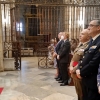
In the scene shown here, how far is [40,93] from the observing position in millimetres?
4312

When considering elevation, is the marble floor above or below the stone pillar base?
below

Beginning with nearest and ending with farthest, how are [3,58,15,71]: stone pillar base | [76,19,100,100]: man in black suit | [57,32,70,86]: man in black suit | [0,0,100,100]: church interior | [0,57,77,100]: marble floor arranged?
1. [76,19,100,100]: man in black suit
2. [0,57,77,100]: marble floor
3. [0,0,100,100]: church interior
4. [57,32,70,86]: man in black suit
5. [3,58,15,71]: stone pillar base

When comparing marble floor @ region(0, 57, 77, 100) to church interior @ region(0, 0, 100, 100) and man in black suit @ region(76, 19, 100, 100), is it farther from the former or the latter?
man in black suit @ region(76, 19, 100, 100)

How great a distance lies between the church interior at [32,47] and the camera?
4.39m

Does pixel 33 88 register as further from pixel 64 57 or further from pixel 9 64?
pixel 9 64

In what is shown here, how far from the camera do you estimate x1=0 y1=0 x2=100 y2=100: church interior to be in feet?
14.4

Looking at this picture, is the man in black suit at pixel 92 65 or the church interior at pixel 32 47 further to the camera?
the church interior at pixel 32 47

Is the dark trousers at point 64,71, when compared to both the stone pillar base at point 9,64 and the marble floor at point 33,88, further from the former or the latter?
the stone pillar base at point 9,64

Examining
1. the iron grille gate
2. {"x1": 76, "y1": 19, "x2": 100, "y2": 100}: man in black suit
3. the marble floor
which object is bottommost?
the marble floor

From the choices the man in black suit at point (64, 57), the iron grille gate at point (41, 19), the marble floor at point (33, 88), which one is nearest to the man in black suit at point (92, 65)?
the marble floor at point (33, 88)

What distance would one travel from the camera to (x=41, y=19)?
42.5 ft

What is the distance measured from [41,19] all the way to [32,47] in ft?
7.08

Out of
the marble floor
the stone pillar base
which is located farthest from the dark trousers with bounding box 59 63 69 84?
the stone pillar base

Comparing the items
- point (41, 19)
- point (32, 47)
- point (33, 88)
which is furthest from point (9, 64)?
point (41, 19)
